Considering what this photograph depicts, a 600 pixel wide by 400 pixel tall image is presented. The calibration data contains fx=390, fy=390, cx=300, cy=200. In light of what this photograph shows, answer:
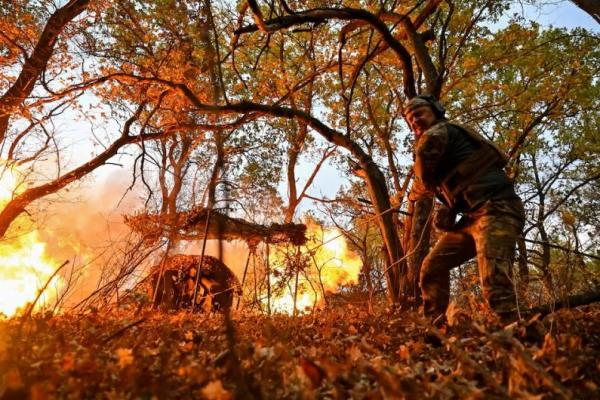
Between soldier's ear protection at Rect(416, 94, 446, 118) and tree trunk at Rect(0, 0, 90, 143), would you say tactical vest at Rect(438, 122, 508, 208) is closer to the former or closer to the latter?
soldier's ear protection at Rect(416, 94, 446, 118)

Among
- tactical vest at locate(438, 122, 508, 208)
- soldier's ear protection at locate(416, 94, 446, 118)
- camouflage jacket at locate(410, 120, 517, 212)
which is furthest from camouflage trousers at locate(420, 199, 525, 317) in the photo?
soldier's ear protection at locate(416, 94, 446, 118)

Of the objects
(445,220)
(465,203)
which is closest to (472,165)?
(465,203)


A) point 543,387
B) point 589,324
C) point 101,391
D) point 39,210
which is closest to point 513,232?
point 589,324

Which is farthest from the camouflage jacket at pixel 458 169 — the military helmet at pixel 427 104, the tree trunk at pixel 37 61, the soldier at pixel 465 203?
the tree trunk at pixel 37 61

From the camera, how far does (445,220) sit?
4.39 m

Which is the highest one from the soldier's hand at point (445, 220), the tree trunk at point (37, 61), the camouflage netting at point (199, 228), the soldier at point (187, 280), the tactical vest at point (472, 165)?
the tree trunk at point (37, 61)

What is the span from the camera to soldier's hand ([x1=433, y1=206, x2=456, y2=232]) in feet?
14.3

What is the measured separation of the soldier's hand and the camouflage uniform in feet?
0.16

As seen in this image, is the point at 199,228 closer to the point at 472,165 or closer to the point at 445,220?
the point at 445,220

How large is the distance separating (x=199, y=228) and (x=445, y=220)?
9308mm

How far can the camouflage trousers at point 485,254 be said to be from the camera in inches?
142

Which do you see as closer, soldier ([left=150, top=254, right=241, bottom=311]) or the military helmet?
the military helmet

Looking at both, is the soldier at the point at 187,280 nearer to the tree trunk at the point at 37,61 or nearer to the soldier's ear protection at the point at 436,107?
the tree trunk at the point at 37,61

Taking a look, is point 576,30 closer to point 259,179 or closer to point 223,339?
point 259,179
